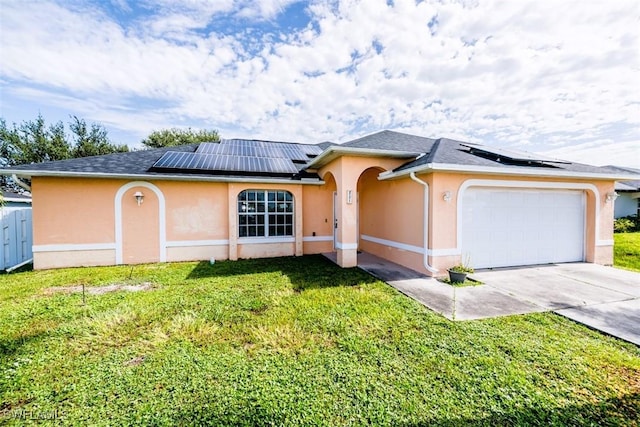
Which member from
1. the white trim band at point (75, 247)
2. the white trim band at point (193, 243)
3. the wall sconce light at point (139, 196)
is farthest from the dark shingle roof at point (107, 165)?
the white trim band at point (193, 243)

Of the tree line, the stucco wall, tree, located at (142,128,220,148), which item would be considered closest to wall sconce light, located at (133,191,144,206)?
the tree line

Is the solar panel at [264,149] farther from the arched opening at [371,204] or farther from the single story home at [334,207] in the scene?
the arched opening at [371,204]

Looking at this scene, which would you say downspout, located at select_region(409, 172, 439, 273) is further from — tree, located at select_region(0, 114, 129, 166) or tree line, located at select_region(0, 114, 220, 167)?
tree, located at select_region(0, 114, 129, 166)

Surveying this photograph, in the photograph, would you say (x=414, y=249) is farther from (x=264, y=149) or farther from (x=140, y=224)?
(x=140, y=224)

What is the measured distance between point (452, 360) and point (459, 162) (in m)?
5.55

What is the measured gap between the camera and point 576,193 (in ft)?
29.0

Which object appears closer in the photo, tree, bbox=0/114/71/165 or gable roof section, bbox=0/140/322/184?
gable roof section, bbox=0/140/322/184

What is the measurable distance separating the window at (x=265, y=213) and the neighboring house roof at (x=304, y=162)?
2.74 feet

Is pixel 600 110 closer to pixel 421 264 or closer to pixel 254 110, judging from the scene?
pixel 421 264

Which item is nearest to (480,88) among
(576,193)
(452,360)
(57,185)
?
(576,193)

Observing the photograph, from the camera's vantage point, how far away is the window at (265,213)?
10.4m

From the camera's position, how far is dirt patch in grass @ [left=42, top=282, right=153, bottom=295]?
20.4ft

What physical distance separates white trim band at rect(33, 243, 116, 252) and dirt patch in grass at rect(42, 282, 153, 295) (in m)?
2.58

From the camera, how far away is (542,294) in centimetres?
579
